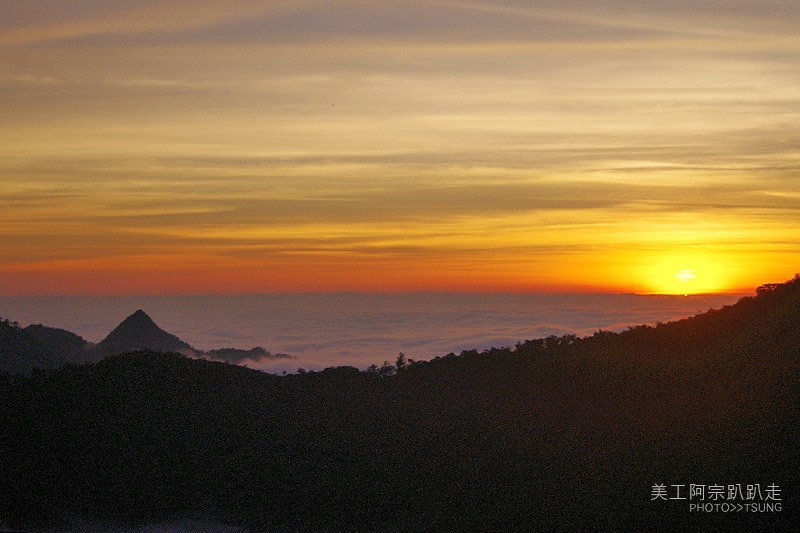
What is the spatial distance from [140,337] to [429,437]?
3785 cm

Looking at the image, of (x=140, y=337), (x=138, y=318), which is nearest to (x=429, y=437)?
(x=140, y=337)

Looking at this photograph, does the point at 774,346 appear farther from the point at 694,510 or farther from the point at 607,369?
the point at 694,510

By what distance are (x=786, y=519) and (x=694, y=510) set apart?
5.28ft

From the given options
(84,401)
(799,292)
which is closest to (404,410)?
(84,401)

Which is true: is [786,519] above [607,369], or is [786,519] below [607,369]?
below

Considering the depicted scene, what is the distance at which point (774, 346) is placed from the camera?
81.8 feet

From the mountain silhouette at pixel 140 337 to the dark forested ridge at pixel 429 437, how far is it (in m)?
29.8

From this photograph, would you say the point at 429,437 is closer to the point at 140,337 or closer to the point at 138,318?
the point at 140,337

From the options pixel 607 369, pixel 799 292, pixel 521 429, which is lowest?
pixel 521 429

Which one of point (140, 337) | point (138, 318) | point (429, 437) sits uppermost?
point (138, 318)

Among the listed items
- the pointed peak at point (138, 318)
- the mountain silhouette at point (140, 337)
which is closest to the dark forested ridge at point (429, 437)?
the mountain silhouette at point (140, 337)

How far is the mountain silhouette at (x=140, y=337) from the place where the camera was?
5522 cm

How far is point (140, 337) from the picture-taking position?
56.0m

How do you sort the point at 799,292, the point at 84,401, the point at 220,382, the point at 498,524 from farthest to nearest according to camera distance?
the point at 799,292, the point at 220,382, the point at 84,401, the point at 498,524
